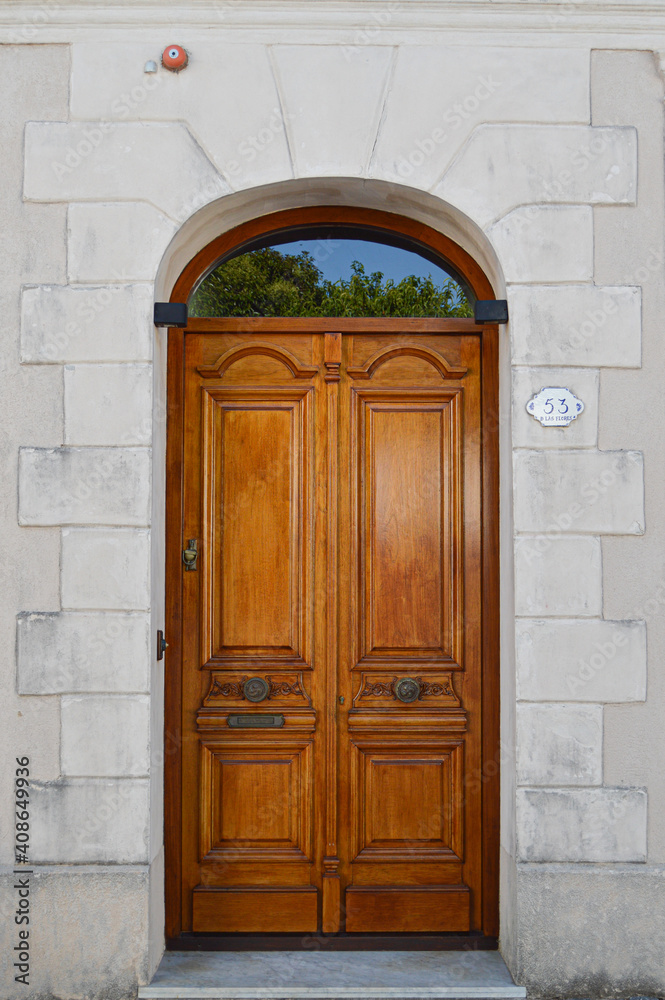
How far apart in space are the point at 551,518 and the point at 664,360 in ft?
2.92

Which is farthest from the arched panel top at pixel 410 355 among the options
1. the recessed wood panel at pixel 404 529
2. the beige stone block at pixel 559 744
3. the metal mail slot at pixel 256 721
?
the metal mail slot at pixel 256 721

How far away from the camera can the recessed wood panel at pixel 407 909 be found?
11.8 ft

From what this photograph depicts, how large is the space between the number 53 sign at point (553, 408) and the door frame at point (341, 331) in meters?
0.32

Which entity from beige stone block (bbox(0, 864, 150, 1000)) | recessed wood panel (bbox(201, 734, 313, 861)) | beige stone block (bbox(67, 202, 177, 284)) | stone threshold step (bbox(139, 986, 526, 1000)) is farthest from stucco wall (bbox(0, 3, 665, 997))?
recessed wood panel (bbox(201, 734, 313, 861))

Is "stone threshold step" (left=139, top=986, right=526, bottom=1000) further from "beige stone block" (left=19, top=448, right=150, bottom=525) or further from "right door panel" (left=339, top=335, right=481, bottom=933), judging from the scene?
"beige stone block" (left=19, top=448, right=150, bottom=525)

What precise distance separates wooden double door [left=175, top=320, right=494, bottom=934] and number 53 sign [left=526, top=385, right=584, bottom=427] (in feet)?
1.31

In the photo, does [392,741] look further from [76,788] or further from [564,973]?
[76,788]

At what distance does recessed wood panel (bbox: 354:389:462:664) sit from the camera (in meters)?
3.69

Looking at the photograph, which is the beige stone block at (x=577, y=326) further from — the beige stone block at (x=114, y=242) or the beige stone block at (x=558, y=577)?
the beige stone block at (x=114, y=242)

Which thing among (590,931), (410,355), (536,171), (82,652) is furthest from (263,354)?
(590,931)

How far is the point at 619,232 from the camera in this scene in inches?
136

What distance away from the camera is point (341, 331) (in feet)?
12.3

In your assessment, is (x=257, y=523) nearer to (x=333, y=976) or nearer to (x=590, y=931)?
(x=333, y=976)

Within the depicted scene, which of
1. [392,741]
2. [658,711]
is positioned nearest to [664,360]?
[658,711]
